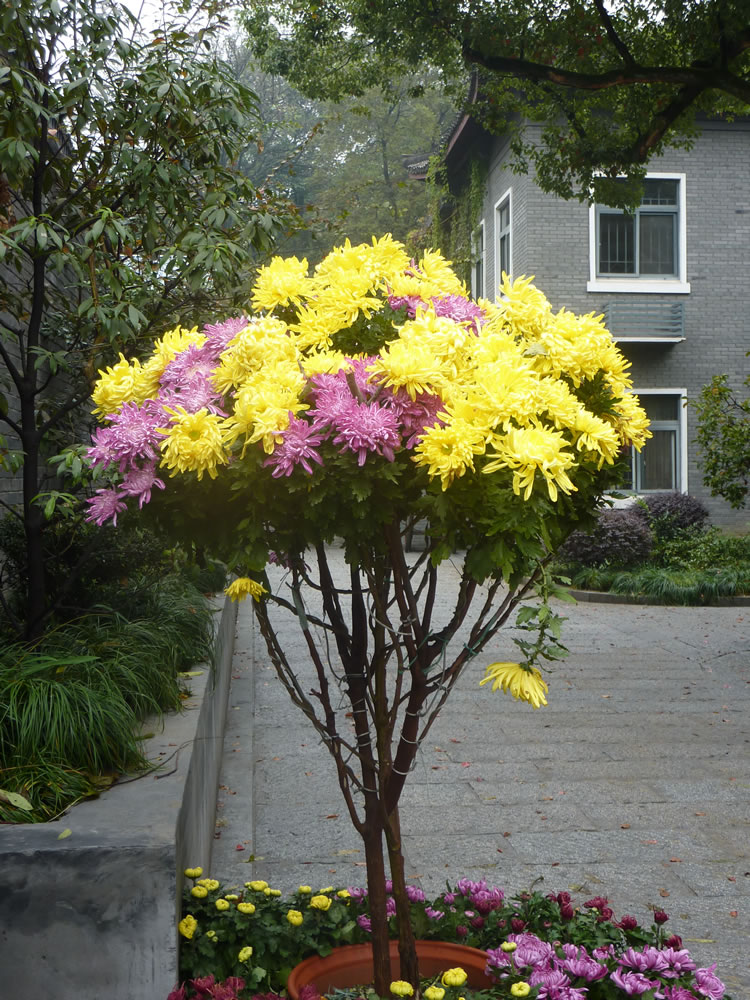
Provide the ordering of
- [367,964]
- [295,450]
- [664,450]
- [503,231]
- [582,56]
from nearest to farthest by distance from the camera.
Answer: [295,450] → [367,964] → [582,56] → [664,450] → [503,231]

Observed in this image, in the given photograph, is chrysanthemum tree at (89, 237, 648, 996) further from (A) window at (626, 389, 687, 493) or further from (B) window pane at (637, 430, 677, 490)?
(B) window pane at (637, 430, 677, 490)

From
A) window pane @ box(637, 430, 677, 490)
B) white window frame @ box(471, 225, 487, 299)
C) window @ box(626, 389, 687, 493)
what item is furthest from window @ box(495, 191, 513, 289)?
window pane @ box(637, 430, 677, 490)

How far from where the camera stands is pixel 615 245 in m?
19.8

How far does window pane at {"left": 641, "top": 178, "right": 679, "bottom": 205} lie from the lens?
19953mm

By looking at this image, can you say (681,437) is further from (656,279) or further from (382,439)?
(382,439)

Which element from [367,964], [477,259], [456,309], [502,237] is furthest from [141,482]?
[477,259]

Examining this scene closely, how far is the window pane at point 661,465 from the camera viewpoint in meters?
20.0

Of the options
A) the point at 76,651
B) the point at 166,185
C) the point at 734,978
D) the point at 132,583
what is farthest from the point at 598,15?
the point at 734,978

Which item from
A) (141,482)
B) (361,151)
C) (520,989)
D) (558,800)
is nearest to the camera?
(141,482)

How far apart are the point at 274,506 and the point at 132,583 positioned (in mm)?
4673

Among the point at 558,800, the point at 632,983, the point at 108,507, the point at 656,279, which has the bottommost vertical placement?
the point at 558,800

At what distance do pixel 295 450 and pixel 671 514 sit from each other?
15.7 m

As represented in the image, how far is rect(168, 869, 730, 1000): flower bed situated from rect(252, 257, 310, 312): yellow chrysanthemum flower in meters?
1.72

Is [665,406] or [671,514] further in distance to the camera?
[665,406]
